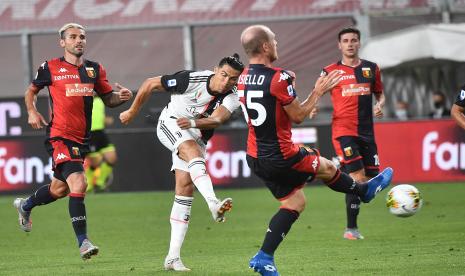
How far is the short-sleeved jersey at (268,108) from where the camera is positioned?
840 centimetres

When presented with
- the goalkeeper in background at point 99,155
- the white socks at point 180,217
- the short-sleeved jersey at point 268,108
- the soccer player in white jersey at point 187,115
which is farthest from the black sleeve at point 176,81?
the goalkeeper in background at point 99,155

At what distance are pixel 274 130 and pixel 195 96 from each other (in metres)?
1.61

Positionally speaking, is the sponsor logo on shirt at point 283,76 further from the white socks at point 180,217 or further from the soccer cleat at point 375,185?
the white socks at point 180,217

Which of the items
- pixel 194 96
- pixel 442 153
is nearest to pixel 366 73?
pixel 194 96

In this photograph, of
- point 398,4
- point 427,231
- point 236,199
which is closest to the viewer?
point 427,231

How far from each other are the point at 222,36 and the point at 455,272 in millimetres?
17353

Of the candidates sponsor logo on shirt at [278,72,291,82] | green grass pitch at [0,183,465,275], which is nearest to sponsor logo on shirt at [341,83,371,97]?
green grass pitch at [0,183,465,275]

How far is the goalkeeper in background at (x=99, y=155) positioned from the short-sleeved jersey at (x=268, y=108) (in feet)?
39.1

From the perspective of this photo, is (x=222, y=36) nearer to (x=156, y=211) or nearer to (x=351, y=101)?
(x=156, y=211)

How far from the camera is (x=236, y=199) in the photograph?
18.4m

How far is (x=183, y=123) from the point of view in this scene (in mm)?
9234

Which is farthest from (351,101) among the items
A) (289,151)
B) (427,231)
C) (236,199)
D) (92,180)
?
(92,180)

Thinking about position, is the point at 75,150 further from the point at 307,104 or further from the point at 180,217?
the point at 307,104

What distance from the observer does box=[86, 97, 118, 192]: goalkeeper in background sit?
20.5 metres
